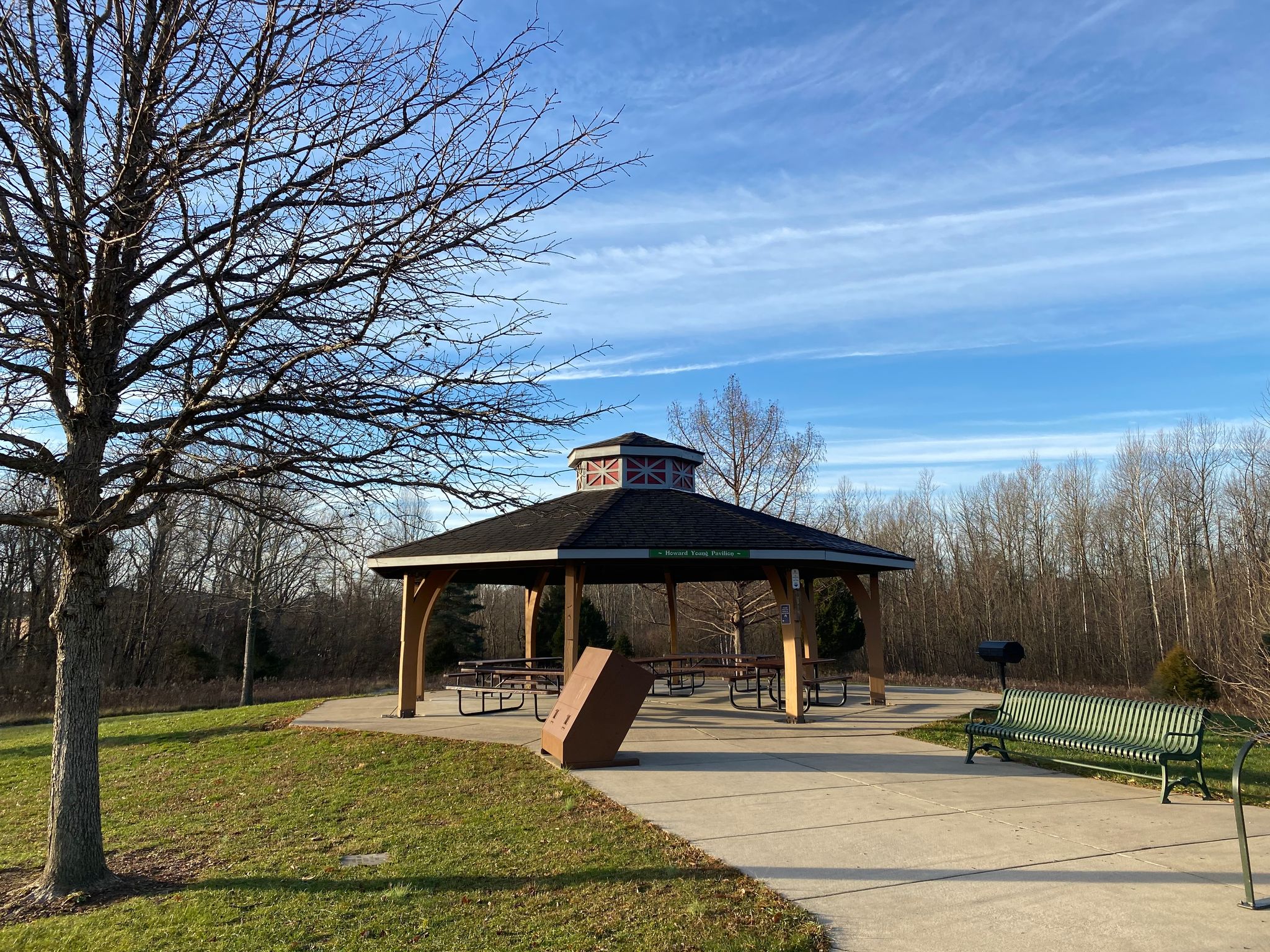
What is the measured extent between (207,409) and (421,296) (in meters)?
1.68

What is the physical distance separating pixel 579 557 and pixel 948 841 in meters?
7.01

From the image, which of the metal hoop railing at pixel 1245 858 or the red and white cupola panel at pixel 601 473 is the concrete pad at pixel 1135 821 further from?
the red and white cupola panel at pixel 601 473

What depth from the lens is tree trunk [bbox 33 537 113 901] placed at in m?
6.15

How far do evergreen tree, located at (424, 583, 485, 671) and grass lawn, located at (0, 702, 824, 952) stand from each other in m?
21.5

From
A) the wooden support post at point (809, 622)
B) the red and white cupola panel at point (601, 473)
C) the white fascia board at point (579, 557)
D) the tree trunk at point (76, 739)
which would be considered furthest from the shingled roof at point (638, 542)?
the tree trunk at point (76, 739)

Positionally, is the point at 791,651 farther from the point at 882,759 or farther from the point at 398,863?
the point at 398,863

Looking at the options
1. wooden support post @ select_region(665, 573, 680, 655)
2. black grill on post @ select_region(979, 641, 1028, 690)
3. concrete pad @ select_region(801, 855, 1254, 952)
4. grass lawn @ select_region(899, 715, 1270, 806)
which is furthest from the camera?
wooden support post @ select_region(665, 573, 680, 655)

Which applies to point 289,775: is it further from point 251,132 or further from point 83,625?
point 251,132

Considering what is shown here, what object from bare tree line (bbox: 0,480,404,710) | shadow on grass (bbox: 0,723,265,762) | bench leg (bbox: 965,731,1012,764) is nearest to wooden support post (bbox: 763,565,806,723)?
bench leg (bbox: 965,731,1012,764)

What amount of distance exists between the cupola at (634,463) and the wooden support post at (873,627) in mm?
4282

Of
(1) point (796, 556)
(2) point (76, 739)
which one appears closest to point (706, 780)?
(1) point (796, 556)

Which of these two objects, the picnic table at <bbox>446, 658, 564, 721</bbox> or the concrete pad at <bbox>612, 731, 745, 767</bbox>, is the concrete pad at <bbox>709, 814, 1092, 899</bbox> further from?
the picnic table at <bbox>446, 658, 564, 721</bbox>

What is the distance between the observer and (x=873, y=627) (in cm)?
1538

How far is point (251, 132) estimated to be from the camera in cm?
488
